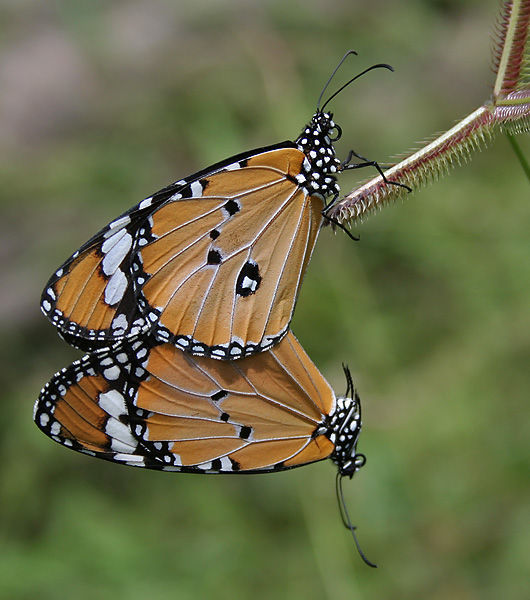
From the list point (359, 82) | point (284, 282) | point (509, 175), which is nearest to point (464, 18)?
point (359, 82)

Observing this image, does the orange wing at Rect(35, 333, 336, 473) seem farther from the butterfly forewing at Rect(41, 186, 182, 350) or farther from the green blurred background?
the green blurred background

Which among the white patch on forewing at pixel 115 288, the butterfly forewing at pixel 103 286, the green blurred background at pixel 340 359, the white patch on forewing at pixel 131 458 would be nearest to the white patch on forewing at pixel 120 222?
the butterfly forewing at pixel 103 286

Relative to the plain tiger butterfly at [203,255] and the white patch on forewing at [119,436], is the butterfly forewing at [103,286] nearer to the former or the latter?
the plain tiger butterfly at [203,255]

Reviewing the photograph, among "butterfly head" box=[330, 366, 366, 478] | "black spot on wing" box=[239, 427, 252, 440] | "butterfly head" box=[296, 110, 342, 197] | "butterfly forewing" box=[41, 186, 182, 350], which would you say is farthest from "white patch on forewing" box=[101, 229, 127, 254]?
"butterfly head" box=[330, 366, 366, 478]

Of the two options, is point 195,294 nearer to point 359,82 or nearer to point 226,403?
point 226,403

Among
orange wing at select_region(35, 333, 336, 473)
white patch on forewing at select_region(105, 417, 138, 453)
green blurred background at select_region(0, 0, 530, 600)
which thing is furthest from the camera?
green blurred background at select_region(0, 0, 530, 600)

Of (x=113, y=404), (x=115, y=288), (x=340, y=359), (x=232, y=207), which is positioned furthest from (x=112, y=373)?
(x=340, y=359)

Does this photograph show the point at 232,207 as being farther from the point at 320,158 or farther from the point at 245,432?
the point at 245,432
